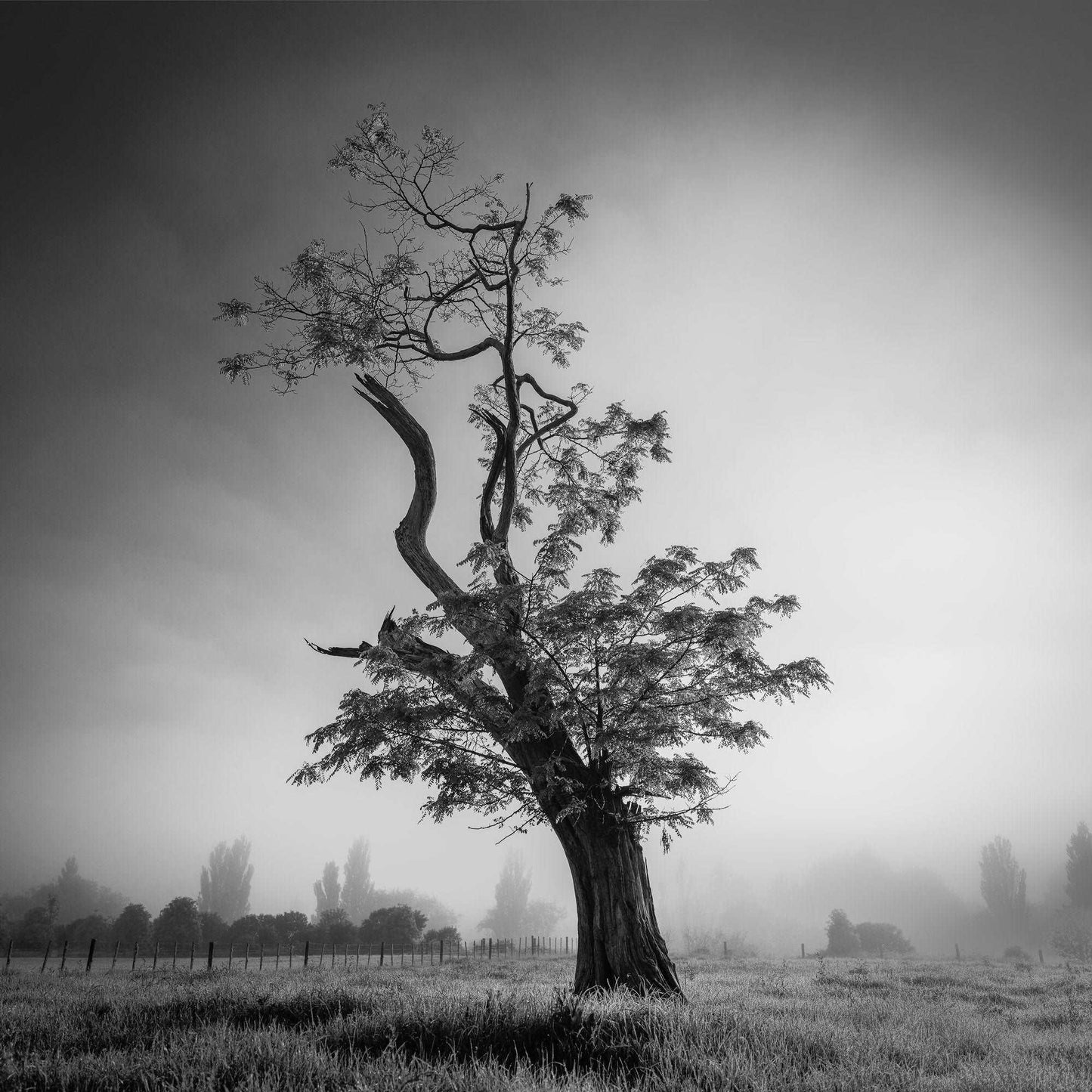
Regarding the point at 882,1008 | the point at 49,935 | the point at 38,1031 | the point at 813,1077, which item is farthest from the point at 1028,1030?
the point at 49,935

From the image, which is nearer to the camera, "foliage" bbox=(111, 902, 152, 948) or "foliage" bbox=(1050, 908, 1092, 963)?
"foliage" bbox=(111, 902, 152, 948)

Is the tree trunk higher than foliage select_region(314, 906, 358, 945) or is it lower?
higher

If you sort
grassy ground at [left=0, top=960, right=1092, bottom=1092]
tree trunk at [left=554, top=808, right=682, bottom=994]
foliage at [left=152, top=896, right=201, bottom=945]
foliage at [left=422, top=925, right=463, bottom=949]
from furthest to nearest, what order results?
foliage at [left=422, top=925, right=463, bottom=949] → foliage at [left=152, top=896, right=201, bottom=945] → tree trunk at [left=554, top=808, right=682, bottom=994] → grassy ground at [left=0, top=960, right=1092, bottom=1092]

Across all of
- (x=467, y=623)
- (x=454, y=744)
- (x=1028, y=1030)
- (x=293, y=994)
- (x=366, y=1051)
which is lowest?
(x=1028, y=1030)

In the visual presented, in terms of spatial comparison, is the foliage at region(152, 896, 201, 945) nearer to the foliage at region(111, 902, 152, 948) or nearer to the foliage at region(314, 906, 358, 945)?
the foliage at region(111, 902, 152, 948)

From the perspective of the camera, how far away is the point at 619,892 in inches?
360

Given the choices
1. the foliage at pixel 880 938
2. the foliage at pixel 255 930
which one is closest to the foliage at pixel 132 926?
the foliage at pixel 255 930

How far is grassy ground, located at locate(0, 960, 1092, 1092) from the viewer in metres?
4.10

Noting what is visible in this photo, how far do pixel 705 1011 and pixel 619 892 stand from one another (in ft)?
7.74

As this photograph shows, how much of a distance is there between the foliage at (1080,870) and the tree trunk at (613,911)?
154767 millimetres

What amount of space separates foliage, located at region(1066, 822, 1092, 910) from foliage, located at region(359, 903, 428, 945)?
125 meters

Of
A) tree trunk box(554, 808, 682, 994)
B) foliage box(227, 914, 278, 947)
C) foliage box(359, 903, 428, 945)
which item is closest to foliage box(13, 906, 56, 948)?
foliage box(227, 914, 278, 947)

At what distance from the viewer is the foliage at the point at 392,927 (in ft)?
189

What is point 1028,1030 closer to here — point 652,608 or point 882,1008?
point 882,1008
